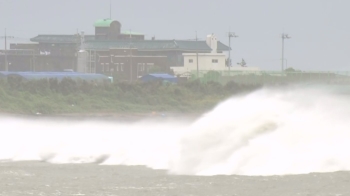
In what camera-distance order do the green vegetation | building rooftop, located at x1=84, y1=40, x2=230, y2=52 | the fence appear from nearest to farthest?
the green vegetation → the fence → building rooftop, located at x1=84, y1=40, x2=230, y2=52

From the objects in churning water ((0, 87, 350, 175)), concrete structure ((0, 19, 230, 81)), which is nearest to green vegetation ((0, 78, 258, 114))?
churning water ((0, 87, 350, 175))

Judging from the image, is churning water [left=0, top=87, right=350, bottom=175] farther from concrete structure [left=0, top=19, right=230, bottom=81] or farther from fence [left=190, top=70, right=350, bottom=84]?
concrete structure [left=0, top=19, right=230, bottom=81]

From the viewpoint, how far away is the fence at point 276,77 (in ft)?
191

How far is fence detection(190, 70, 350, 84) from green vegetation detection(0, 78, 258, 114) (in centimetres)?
278

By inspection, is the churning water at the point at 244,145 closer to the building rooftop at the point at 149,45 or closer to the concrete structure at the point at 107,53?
the concrete structure at the point at 107,53

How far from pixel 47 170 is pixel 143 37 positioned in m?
115

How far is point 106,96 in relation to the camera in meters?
63.8

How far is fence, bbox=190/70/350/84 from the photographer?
2293 inches

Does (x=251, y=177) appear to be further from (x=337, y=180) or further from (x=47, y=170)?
(x=47, y=170)

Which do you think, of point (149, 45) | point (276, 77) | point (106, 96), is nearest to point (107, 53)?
point (149, 45)

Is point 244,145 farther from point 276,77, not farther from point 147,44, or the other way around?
point 147,44

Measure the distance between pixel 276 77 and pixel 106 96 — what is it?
12252 millimetres

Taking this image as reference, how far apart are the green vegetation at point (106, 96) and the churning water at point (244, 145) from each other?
23.3 metres

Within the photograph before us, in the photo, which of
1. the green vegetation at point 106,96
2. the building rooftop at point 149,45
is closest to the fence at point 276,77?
the green vegetation at point 106,96
